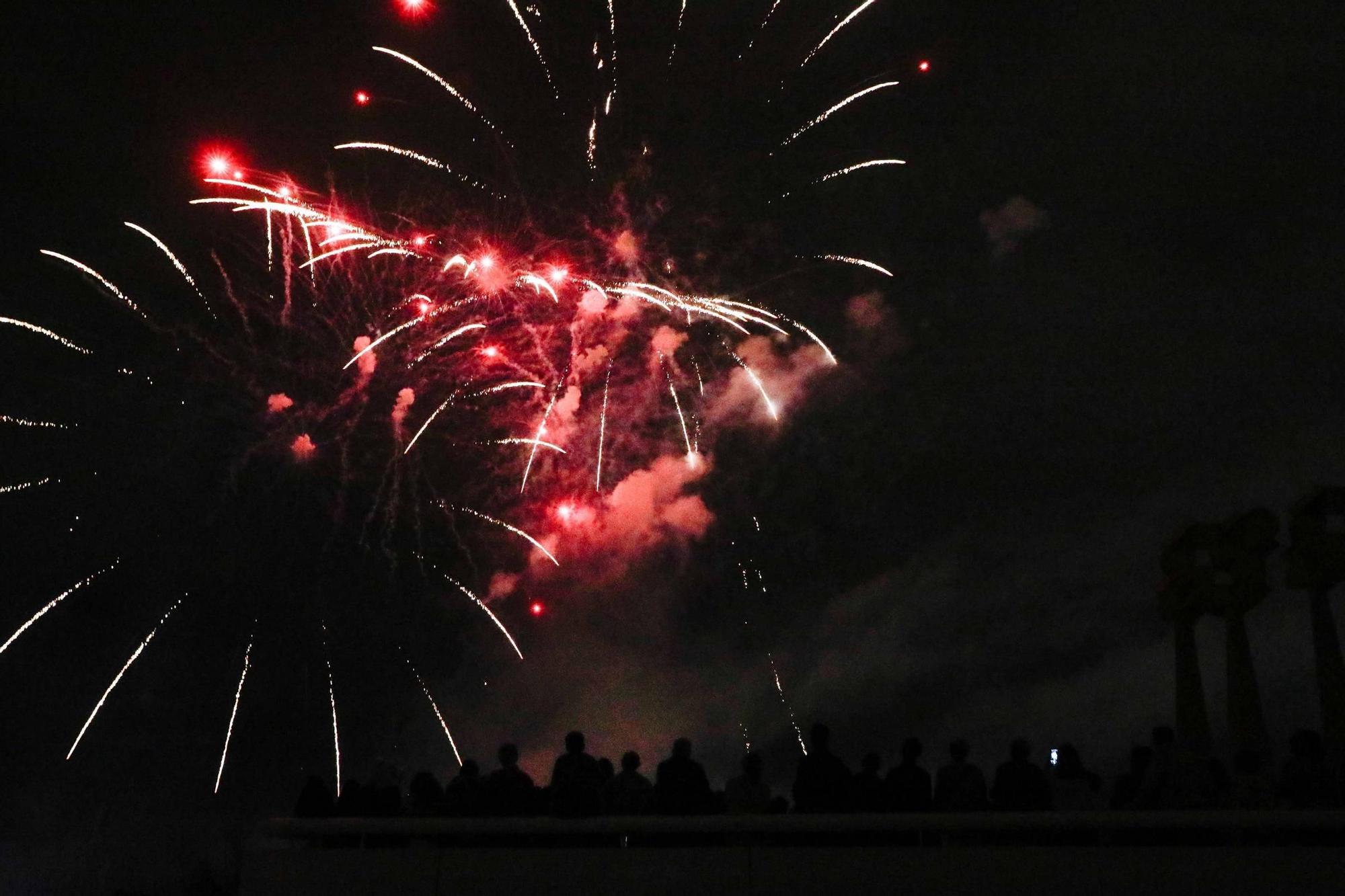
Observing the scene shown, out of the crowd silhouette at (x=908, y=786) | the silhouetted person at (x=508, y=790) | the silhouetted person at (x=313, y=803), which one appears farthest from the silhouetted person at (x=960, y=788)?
the silhouetted person at (x=313, y=803)

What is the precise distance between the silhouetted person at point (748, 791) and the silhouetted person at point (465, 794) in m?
2.42

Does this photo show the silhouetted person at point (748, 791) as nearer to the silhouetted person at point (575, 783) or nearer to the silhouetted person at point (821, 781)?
the silhouetted person at point (821, 781)

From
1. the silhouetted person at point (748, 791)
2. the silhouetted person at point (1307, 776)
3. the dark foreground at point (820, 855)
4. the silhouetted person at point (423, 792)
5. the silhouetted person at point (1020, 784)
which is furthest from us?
the silhouetted person at point (423, 792)

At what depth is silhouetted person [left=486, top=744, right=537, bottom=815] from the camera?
12.2 m

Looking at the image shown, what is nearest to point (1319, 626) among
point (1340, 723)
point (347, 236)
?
point (1340, 723)

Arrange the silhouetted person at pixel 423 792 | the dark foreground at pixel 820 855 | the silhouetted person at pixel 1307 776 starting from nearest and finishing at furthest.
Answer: the dark foreground at pixel 820 855 < the silhouetted person at pixel 1307 776 < the silhouetted person at pixel 423 792

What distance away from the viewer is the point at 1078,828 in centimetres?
977

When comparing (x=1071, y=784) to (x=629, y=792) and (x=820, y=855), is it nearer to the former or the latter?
(x=820, y=855)

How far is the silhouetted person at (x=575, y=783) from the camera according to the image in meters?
11.8

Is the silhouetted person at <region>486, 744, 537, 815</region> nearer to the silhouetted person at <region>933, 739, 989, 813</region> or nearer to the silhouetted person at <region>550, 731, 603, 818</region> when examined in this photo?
the silhouetted person at <region>550, 731, 603, 818</region>

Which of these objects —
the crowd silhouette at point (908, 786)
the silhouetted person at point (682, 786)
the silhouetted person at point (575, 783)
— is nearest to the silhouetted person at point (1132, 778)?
the crowd silhouette at point (908, 786)

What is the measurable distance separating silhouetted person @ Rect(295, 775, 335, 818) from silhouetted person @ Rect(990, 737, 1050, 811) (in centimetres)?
691

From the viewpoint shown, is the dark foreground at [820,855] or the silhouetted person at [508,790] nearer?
the dark foreground at [820,855]

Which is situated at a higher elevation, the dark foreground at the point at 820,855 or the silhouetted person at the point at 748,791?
the silhouetted person at the point at 748,791
